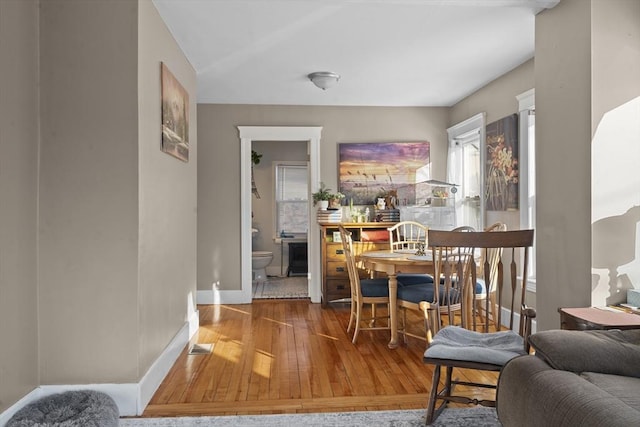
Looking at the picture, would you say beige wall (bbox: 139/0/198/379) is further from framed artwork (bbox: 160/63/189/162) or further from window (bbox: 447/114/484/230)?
window (bbox: 447/114/484/230)

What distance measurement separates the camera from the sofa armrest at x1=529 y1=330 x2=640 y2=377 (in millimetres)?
1595

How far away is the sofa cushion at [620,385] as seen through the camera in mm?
1354

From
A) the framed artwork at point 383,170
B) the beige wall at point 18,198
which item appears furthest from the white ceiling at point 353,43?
the beige wall at point 18,198

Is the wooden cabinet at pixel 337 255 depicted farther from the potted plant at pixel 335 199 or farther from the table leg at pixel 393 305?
the table leg at pixel 393 305

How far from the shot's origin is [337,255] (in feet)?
17.8

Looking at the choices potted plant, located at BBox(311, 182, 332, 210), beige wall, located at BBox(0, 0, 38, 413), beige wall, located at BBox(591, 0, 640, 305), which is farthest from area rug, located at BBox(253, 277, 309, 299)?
beige wall, located at BBox(591, 0, 640, 305)

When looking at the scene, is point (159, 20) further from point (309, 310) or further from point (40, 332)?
point (309, 310)

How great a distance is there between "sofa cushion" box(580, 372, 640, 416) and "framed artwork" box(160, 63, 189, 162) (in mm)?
2646

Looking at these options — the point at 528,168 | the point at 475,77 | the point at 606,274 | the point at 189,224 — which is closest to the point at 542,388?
the point at 606,274

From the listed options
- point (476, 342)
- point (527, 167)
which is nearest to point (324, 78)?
point (527, 167)

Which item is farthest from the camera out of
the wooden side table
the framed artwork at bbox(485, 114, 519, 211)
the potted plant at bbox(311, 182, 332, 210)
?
the potted plant at bbox(311, 182, 332, 210)

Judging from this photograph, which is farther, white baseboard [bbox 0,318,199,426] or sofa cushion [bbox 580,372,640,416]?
white baseboard [bbox 0,318,199,426]

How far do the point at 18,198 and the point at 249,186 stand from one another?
3366 millimetres

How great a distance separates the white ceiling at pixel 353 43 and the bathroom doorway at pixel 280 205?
2.64 metres
